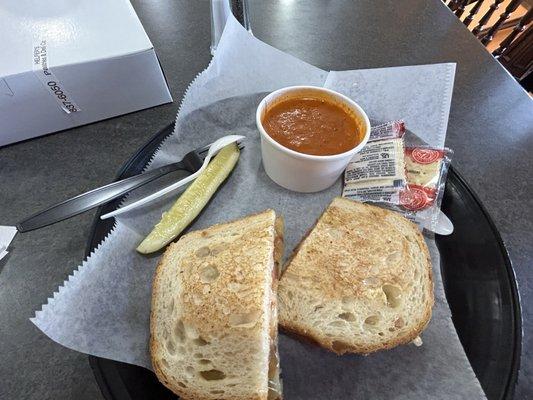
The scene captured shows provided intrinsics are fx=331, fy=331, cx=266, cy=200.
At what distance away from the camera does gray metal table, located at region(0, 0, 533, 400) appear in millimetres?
1013

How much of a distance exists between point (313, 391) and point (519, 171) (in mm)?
1339

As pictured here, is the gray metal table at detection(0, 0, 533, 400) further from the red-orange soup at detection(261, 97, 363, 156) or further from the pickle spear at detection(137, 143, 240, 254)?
the red-orange soup at detection(261, 97, 363, 156)

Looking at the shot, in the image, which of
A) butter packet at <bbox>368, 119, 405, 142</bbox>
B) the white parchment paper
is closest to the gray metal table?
the white parchment paper

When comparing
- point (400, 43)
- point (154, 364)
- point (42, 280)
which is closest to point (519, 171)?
point (400, 43)

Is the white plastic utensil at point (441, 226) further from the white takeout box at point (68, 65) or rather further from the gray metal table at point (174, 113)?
the white takeout box at point (68, 65)

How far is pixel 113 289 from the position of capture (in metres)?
0.97

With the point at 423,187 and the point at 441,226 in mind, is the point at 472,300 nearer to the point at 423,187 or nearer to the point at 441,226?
the point at 441,226

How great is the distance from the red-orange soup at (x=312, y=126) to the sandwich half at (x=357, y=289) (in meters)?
0.31

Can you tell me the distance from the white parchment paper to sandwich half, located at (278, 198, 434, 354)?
0.22 ft

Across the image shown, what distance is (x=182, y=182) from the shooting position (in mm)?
1207

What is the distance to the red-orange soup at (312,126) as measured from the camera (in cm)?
119

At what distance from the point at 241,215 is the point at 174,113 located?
70cm

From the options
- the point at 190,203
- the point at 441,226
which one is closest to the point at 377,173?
the point at 441,226

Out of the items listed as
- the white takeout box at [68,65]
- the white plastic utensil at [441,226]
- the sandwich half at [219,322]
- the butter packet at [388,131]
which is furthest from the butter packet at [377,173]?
the white takeout box at [68,65]
